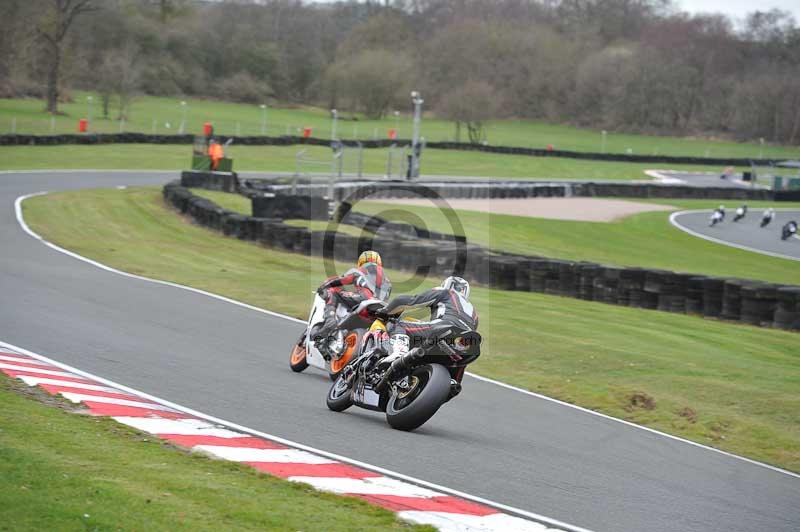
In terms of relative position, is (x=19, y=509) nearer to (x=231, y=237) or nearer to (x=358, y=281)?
(x=358, y=281)

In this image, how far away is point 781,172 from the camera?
66.3m

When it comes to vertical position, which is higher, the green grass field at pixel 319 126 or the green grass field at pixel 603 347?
the green grass field at pixel 319 126

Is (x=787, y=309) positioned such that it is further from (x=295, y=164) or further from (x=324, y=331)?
(x=295, y=164)

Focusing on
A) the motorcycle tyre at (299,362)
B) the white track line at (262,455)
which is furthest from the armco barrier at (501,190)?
the white track line at (262,455)

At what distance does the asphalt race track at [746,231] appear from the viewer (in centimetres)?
3015

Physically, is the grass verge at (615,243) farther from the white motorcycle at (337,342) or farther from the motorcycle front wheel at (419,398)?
the motorcycle front wheel at (419,398)

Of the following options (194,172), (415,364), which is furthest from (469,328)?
(194,172)

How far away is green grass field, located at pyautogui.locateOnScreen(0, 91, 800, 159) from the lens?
59656 mm

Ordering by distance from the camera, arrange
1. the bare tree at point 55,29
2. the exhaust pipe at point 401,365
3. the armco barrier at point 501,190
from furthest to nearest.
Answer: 1. the bare tree at point 55,29
2. the armco barrier at point 501,190
3. the exhaust pipe at point 401,365

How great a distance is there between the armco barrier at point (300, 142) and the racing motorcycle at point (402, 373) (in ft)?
117

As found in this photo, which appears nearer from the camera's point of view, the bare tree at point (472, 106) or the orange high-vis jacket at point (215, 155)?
the orange high-vis jacket at point (215, 155)

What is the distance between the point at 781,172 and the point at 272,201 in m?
48.3

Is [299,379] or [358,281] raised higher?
[358,281]

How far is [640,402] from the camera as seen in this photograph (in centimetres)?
1039
